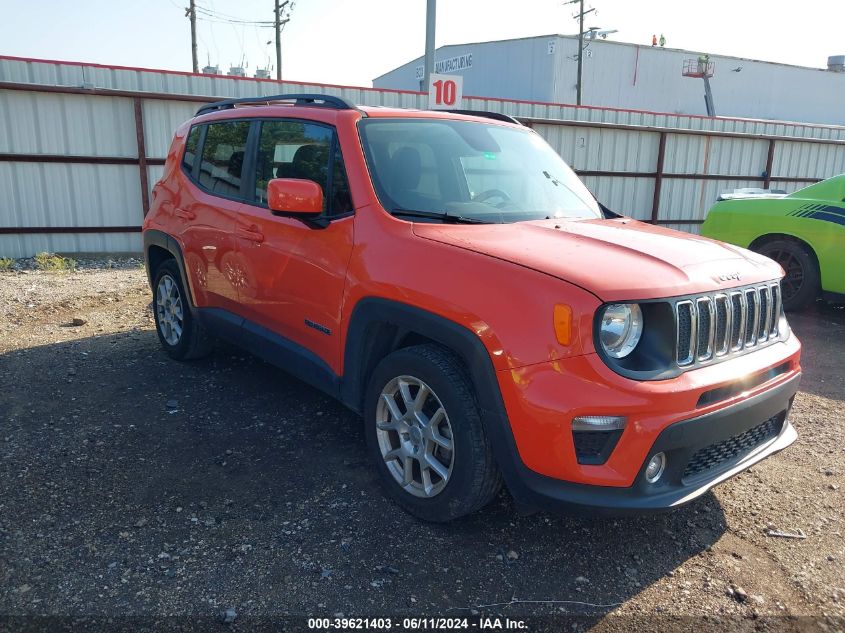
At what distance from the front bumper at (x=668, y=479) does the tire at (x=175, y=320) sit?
321 cm

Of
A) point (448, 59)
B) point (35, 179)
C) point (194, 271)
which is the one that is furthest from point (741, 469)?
point (448, 59)

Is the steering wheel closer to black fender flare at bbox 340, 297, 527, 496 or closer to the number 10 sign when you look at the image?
black fender flare at bbox 340, 297, 527, 496

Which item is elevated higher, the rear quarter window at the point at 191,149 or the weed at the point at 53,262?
the rear quarter window at the point at 191,149

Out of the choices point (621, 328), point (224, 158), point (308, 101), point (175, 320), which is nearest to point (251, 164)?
point (224, 158)

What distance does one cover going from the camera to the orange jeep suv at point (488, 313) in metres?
2.44

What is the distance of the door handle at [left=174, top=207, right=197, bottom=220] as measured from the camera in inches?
184

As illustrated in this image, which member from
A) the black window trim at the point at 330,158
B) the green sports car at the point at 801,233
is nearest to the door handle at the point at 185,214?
the black window trim at the point at 330,158

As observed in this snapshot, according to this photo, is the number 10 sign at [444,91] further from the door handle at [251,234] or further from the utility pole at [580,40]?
the utility pole at [580,40]

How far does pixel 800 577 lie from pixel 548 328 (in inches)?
63.2

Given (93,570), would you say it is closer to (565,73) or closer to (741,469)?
(741,469)

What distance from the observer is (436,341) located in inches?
113

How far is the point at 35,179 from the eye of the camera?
10.6 meters

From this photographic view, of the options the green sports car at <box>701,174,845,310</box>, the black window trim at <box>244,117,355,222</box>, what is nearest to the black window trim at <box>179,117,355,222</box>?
the black window trim at <box>244,117,355,222</box>

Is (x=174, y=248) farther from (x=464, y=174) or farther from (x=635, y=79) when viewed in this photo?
(x=635, y=79)
